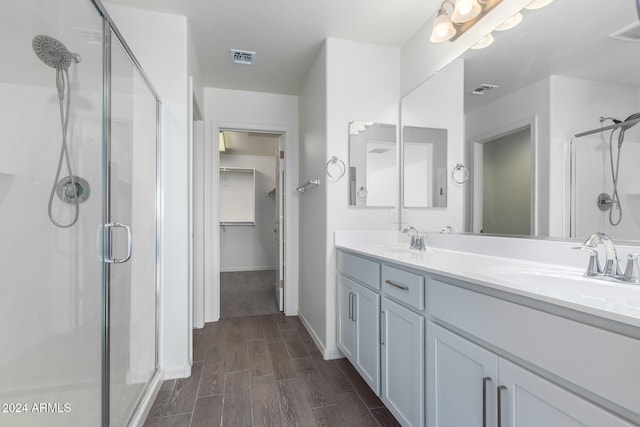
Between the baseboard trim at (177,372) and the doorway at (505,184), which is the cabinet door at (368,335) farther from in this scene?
the baseboard trim at (177,372)

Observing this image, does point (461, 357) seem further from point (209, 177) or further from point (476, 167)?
point (209, 177)

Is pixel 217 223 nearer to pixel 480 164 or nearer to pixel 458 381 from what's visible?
pixel 480 164

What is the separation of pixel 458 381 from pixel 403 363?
385 millimetres

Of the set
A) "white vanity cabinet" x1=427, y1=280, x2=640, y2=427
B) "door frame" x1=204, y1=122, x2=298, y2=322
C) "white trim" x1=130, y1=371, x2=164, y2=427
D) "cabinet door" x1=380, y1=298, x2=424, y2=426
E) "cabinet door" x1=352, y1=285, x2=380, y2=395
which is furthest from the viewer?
"door frame" x1=204, y1=122, x2=298, y2=322

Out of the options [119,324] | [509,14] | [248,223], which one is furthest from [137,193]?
[248,223]

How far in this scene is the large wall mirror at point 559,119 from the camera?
1.08m

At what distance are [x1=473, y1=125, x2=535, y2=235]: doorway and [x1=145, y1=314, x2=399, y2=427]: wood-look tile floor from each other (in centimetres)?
118

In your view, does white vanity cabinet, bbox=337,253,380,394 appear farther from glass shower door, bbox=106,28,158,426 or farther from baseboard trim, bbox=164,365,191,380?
glass shower door, bbox=106,28,158,426

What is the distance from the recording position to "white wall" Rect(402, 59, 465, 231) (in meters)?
1.86

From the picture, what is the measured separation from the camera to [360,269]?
6.30 ft

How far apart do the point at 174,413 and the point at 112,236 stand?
1.05m

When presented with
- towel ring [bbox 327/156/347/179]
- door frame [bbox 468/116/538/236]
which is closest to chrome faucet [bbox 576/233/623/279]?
door frame [bbox 468/116/538/236]

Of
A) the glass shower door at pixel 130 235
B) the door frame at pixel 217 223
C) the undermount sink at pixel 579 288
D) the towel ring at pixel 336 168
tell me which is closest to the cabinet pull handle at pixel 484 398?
the undermount sink at pixel 579 288

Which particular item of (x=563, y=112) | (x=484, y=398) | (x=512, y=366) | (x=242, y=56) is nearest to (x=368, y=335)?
(x=484, y=398)
